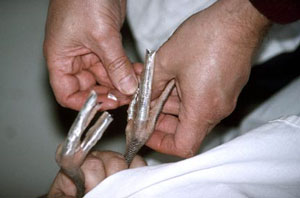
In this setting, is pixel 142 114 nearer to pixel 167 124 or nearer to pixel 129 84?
pixel 129 84

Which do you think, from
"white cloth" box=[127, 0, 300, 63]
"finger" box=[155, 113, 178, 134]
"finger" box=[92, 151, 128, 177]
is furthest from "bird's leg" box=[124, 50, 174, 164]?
"white cloth" box=[127, 0, 300, 63]

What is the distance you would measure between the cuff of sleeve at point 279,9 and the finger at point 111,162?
359 mm

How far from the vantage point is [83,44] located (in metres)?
0.62

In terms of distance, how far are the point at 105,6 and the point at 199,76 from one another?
0.24 meters

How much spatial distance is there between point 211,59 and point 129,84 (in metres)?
0.16

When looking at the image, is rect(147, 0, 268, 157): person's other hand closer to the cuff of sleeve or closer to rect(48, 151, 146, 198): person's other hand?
the cuff of sleeve

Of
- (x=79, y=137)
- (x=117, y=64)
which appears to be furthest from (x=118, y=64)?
(x=79, y=137)

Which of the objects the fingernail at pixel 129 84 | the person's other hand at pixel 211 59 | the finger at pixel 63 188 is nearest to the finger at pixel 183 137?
the person's other hand at pixel 211 59

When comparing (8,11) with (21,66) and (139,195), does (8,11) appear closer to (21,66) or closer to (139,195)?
(21,66)

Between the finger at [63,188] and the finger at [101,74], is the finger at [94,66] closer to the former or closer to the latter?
the finger at [101,74]

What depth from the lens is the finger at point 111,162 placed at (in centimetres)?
53

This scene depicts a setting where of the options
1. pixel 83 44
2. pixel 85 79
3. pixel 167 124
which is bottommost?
pixel 167 124

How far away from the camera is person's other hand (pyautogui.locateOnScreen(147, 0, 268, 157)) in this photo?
1.76ft

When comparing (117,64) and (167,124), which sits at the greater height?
(117,64)
